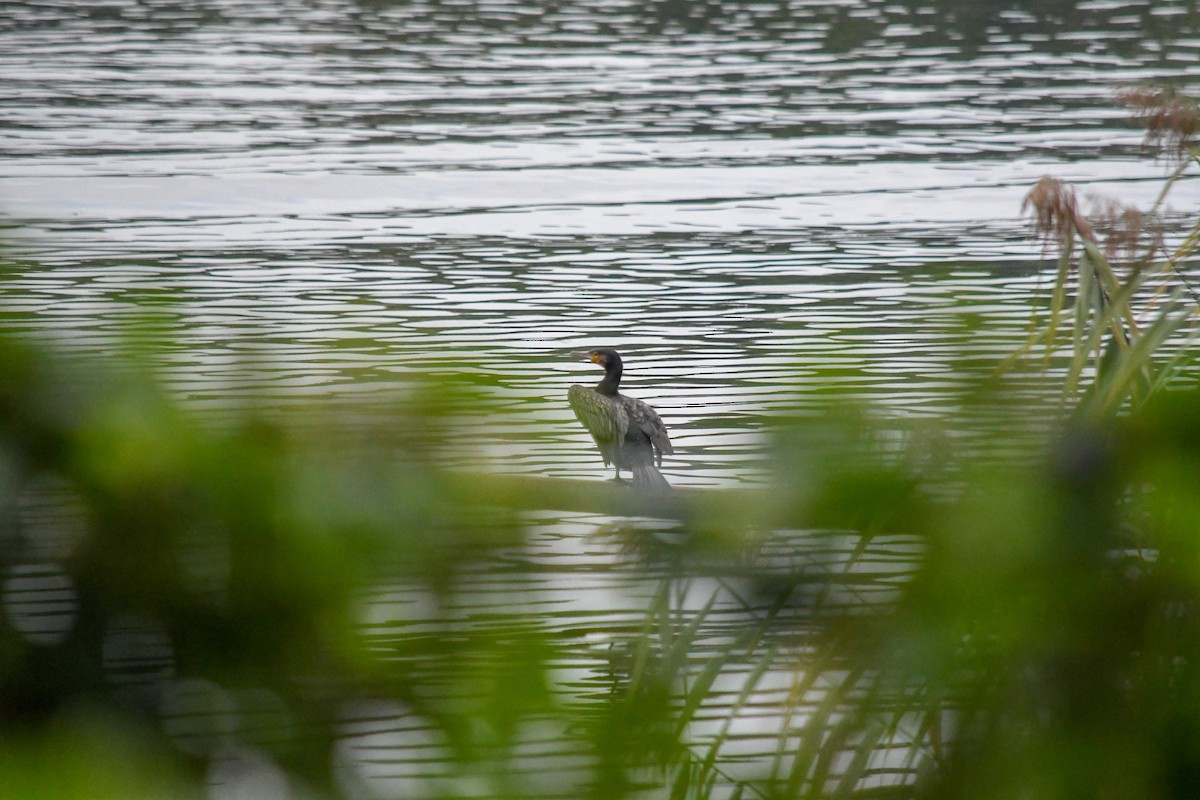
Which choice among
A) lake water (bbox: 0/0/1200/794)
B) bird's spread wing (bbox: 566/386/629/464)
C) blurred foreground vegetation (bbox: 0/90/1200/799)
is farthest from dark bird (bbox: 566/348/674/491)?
blurred foreground vegetation (bbox: 0/90/1200/799)

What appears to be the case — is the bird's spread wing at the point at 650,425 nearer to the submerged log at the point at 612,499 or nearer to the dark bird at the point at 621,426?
→ the dark bird at the point at 621,426

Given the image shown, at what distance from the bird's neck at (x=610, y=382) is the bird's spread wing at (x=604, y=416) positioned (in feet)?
1.14

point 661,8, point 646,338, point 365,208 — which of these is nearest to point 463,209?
point 365,208

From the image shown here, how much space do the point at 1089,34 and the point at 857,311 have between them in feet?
59.3

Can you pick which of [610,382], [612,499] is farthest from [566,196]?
[612,499]

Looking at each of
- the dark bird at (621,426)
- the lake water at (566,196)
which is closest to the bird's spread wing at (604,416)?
the dark bird at (621,426)

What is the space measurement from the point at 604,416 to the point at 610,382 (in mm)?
836

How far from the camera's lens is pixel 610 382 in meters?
8.30

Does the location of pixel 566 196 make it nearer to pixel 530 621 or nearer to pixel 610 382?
pixel 610 382

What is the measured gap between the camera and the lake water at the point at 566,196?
3.55ft

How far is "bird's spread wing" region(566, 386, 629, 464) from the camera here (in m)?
7.21

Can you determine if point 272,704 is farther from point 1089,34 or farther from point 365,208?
point 1089,34

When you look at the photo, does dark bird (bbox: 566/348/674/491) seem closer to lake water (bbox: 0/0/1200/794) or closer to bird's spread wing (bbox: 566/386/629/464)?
bird's spread wing (bbox: 566/386/629/464)

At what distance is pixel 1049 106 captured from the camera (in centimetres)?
2062
